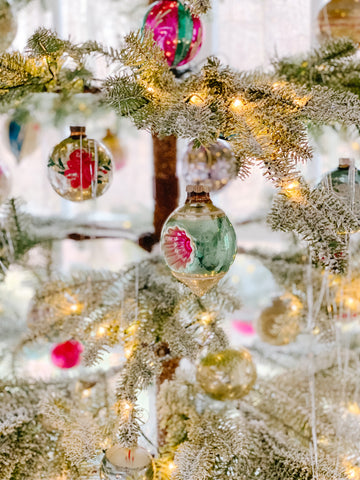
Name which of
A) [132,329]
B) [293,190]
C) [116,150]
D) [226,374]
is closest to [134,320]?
[132,329]

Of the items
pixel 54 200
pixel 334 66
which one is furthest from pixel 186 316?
pixel 54 200

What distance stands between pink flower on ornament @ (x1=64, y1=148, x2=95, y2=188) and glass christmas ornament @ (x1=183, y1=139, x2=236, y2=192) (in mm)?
207

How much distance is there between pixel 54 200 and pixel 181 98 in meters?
1.35

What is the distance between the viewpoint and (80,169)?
61 cm

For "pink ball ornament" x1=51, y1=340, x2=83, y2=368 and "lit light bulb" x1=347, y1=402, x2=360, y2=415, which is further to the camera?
"pink ball ornament" x1=51, y1=340, x2=83, y2=368

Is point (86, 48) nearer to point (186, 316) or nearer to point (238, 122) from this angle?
point (238, 122)

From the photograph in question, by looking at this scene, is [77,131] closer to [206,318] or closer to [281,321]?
[206,318]

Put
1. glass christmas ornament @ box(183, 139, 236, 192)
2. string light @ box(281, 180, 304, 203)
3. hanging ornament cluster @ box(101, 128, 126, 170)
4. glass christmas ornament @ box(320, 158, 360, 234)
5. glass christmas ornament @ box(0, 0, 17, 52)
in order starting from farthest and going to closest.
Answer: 1. hanging ornament cluster @ box(101, 128, 126, 170)
2. glass christmas ornament @ box(183, 139, 236, 192)
3. glass christmas ornament @ box(0, 0, 17, 52)
4. glass christmas ornament @ box(320, 158, 360, 234)
5. string light @ box(281, 180, 304, 203)

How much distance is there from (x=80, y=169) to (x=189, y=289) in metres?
0.19

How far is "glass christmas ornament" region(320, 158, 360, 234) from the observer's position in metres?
0.54

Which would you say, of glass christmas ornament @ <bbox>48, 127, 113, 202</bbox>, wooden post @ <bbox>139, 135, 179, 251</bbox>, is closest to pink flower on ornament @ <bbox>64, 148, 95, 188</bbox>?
glass christmas ornament @ <bbox>48, 127, 113, 202</bbox>

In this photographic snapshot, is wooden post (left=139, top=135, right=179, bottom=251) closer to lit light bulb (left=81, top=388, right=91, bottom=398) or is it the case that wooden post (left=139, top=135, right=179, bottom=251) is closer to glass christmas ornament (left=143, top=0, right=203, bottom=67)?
glass christmas ornament (left=143, top=0, right=203, bottom=67)

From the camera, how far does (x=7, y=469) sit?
54 centimetres

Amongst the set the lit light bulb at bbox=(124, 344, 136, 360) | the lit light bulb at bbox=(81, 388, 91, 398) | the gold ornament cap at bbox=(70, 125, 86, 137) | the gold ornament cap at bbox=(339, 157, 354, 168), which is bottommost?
the lit light bulb at bbox=(81, 388, 91, 398)
